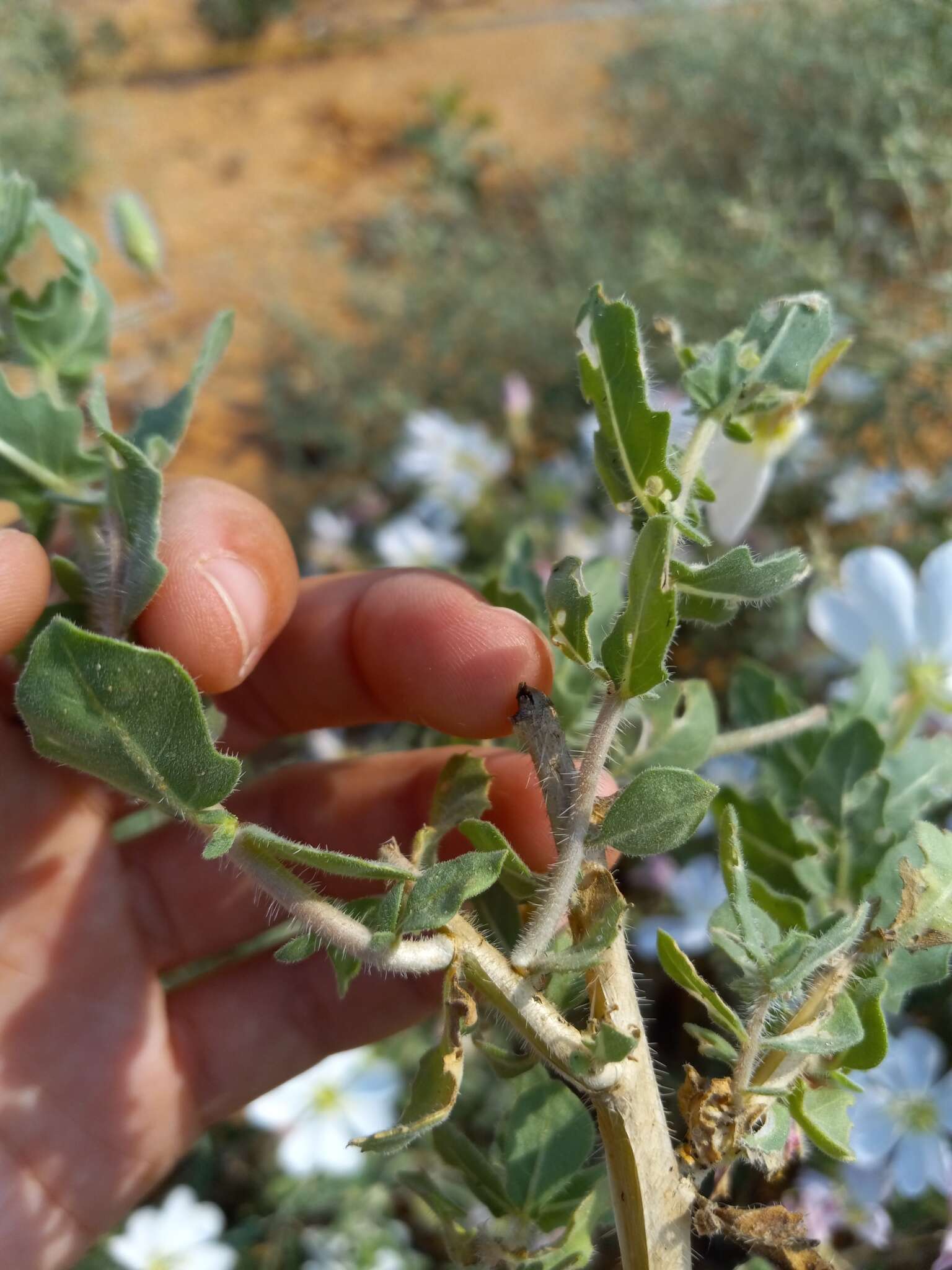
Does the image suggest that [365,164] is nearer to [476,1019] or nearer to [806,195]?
[806,195]

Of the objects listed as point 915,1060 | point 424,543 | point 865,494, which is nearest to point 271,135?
point 424,543

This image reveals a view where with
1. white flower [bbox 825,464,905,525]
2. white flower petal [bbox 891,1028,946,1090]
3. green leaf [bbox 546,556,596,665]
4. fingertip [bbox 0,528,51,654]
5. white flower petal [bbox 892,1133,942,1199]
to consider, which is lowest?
white flower petal [bbox 892,1133,942,1199]

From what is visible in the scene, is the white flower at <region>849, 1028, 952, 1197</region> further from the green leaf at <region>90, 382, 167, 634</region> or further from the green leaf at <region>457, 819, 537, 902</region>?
the green leaf at <region>90, 382, 167, 634</region>

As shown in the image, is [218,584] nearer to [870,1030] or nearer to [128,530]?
[128,530]

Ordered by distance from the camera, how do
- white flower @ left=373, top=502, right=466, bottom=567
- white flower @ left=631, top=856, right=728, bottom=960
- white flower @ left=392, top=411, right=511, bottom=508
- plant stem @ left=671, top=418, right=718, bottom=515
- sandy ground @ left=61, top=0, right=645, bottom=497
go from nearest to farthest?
plant stem @ left=671, top=418, right=718, bottom=515
white flower @ left=631, top=856, right=728, bottom=960
white flower @ left=373, top=502, right=466, bottom=567
white flower @ left=392, top=411, right=511, bottom=508
sandy ground @ left=61, top=0, right=645, bottom=497

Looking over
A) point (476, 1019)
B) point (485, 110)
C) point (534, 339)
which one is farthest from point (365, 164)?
point (476, 1019)

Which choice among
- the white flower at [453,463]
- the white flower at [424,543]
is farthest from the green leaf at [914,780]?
the white flower at [453,463]

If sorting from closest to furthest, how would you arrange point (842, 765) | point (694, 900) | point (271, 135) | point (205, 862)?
point (842, 765), point (205, 862), point (694, 900), point (271, 135)

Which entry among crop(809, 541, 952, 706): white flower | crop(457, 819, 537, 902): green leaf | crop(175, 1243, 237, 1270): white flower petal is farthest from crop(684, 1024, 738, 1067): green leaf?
crop(175, 1243, 237, 1270): white flower petal
